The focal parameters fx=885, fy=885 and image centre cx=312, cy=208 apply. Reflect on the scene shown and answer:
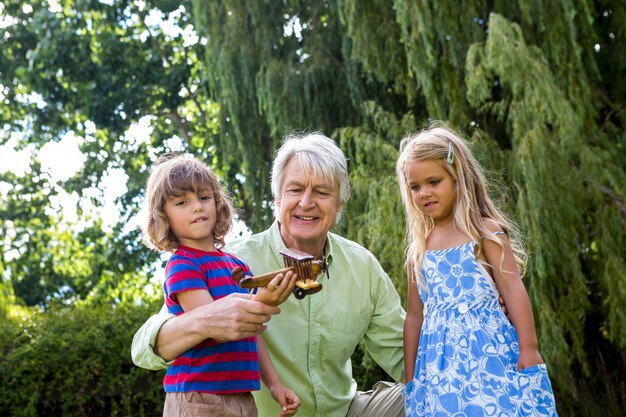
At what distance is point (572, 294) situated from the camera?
5039 millimetres

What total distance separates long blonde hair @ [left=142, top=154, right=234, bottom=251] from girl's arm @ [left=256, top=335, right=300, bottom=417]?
0.40 m

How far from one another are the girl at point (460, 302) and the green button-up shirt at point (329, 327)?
137 millimetres

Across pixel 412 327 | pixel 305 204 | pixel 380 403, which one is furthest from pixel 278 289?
pixel 380 403

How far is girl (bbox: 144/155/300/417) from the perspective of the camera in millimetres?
2357

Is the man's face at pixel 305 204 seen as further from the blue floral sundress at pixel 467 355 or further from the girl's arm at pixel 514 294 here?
the girl's arm at pixel 514 294

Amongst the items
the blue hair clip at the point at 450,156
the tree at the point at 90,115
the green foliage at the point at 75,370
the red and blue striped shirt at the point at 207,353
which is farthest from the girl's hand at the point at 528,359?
the tree at the point at 90,115

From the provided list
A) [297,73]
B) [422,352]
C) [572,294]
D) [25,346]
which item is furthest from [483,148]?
[25,346]

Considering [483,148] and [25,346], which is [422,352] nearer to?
Result: [483,148]

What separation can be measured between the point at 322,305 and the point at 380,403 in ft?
1.35

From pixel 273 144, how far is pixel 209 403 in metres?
4.86

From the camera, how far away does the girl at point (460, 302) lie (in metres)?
2.64

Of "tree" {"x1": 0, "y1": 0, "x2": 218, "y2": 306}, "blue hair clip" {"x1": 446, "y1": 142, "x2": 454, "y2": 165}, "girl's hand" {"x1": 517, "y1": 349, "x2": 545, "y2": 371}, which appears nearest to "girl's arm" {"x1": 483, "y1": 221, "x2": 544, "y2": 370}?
"girl's hand" {"x1": 517, "y1": 349, "x2": 545, "y2": 371}

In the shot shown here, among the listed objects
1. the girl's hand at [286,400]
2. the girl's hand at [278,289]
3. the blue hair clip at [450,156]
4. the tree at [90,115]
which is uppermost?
the tree at [90,115]

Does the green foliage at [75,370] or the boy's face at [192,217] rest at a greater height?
the boy's face at [192,217]
